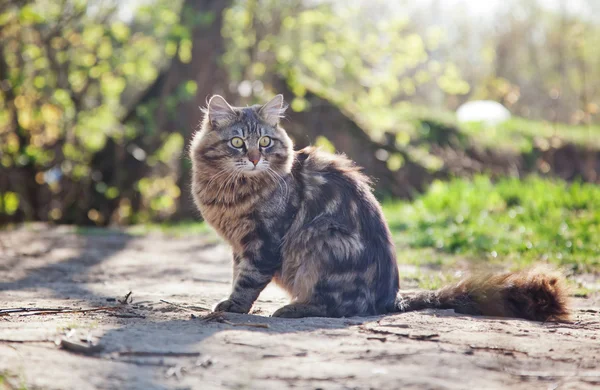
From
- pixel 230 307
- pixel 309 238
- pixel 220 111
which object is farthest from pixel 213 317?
pixel 220 111

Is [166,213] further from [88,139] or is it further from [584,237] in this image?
[584,237]

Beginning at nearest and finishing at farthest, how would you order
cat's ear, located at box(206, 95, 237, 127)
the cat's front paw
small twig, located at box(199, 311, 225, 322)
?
small twig, located at box(199, 311, 225, 322) → the cat's front paw → cat's ear, located at box(206, 95, 237, 127)

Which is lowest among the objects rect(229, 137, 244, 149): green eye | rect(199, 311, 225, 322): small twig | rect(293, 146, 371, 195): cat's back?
rect(199, 311, 225, 322): small twig

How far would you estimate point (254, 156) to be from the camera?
4438 mm

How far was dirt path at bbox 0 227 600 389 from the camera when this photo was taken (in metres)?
2.57

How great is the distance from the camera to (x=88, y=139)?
12.1 meters

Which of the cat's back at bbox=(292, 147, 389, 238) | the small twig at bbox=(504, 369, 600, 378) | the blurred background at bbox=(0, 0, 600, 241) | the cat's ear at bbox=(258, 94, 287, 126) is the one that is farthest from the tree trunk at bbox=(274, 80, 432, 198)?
the small twig at bbox=(504, 369, 600, 378)

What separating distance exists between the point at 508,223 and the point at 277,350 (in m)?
5.95

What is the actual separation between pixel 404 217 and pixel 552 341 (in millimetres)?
6139

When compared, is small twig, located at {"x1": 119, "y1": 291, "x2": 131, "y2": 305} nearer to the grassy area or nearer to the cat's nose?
the cat's nose

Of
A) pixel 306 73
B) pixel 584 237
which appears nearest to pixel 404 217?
pixel 584 237

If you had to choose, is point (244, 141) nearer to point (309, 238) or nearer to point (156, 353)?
point (309, 238)

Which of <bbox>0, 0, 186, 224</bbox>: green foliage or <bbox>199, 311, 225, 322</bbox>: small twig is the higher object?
<bbox>0, 0, 186, 224</bbox>: green foliage

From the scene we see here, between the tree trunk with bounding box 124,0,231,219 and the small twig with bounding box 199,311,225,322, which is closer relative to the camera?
the small twig with bounding box 199,311,225,322
